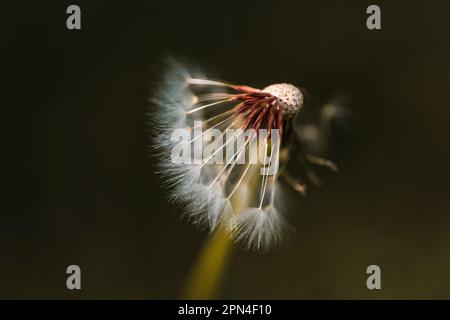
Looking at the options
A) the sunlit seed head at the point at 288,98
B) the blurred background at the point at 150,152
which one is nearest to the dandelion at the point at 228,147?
the sunlit seed head at the point at 288,98

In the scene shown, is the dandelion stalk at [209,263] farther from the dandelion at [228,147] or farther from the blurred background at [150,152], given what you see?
the blurred background at [150,152]

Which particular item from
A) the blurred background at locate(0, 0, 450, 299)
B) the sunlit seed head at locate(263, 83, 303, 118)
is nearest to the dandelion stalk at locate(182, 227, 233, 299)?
the sunlit seed head at locate(263, 83, 303, 118)

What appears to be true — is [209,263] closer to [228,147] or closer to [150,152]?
[228,147]

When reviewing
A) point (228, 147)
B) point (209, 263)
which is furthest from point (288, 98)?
point (209, 263)
